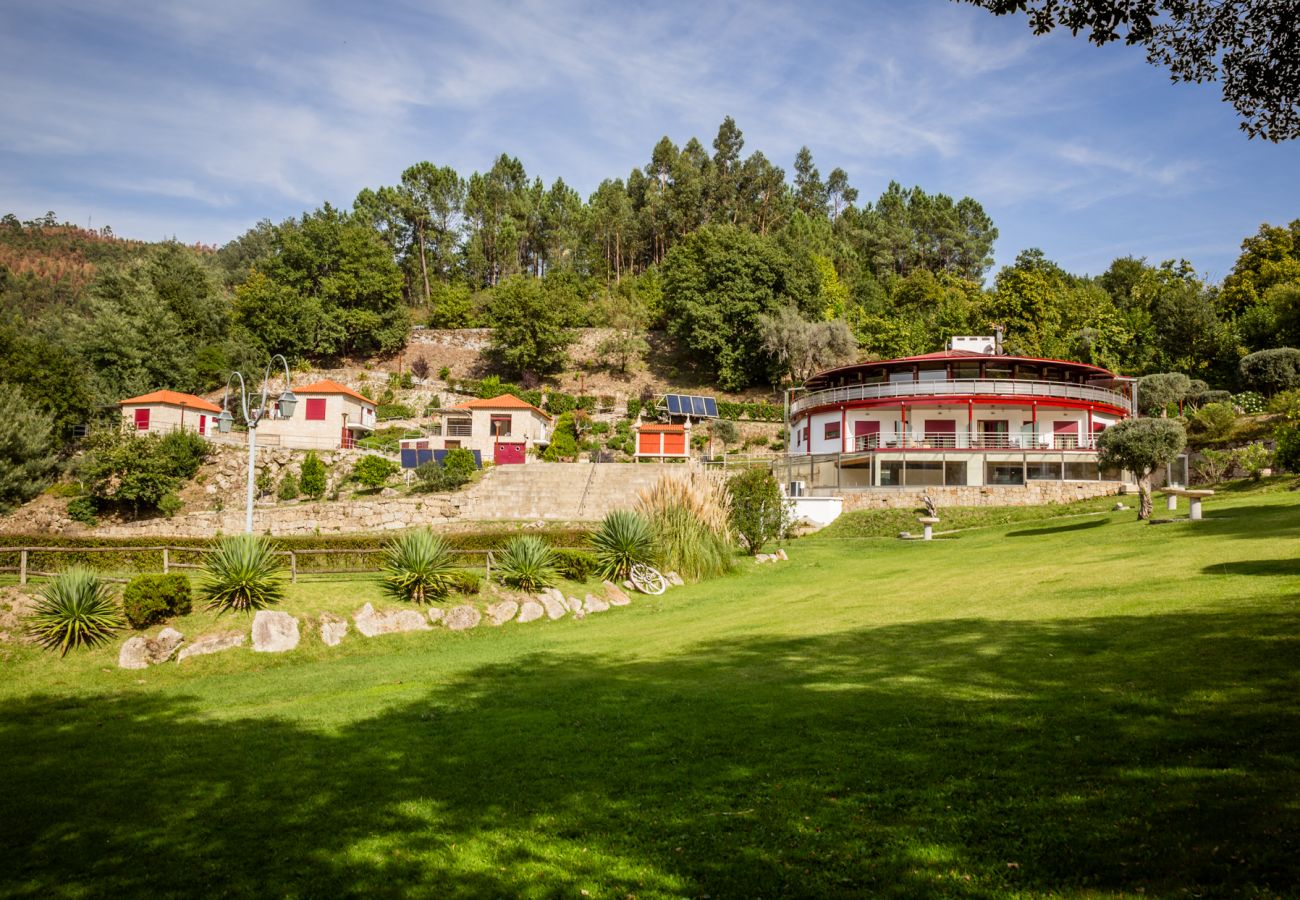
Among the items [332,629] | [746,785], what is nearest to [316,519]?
[332,629]

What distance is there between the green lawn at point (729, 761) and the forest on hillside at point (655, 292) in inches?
1763

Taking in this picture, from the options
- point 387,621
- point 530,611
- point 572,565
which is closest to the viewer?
point 387,621

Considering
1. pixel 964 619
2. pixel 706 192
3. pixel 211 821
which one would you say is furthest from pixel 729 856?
pixel 706 192

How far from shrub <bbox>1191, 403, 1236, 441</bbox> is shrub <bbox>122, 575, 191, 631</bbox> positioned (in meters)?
39.7

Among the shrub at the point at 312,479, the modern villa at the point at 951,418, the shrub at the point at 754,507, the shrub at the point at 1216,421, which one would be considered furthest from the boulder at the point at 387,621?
the shrub at the point at 1216,421

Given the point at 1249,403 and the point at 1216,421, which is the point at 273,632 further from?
the point at 1249,403

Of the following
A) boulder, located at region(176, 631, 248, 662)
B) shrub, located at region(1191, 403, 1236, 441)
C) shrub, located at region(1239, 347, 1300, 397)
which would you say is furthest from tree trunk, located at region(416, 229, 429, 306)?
boulder, located at region(176, 631, 248, 662)

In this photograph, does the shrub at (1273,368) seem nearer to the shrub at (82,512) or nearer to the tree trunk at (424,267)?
the shrub at (82,512)

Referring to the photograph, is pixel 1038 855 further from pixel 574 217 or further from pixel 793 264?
pixel 574 217

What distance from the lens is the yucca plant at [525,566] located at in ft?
59.4

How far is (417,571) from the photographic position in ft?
54.0

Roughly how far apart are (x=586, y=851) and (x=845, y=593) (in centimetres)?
1212

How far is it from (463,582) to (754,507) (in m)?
10.9

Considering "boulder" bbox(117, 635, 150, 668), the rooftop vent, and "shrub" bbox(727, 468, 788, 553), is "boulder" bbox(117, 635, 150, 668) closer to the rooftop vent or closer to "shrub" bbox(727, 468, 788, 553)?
"shrub" bbox(727, 468, 788, 553)
